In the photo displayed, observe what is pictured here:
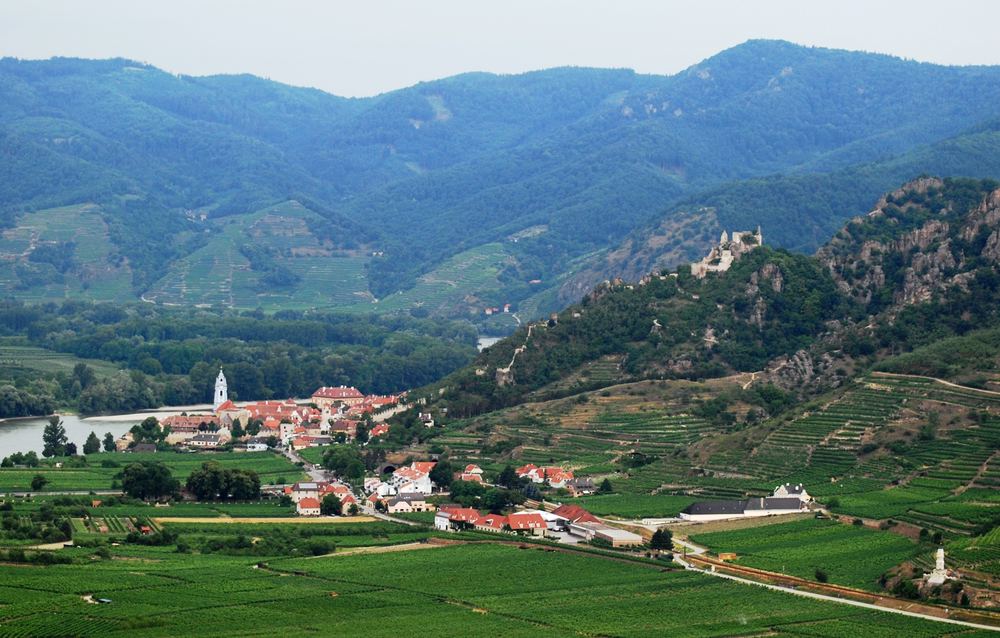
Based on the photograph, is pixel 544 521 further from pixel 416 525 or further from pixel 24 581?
pixel 24 581

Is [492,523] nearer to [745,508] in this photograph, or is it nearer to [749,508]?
[745,508]

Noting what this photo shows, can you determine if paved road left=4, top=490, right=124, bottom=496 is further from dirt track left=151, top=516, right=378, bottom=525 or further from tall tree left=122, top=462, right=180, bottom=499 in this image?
dirt track left=151, top=516, right=378, bottom=525

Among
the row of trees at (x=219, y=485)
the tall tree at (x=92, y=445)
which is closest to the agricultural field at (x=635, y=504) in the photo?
the row of trees at (x=219, y=485)

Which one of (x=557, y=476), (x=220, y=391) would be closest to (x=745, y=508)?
(x=557, y=476)

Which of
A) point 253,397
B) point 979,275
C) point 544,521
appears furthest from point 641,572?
point 253,397

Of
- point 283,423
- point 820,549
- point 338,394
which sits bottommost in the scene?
point 820,549

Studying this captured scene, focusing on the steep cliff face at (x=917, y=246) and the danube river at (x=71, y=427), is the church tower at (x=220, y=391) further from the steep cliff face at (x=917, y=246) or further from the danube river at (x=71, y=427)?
the steep cliff face at (x=917, y=246)

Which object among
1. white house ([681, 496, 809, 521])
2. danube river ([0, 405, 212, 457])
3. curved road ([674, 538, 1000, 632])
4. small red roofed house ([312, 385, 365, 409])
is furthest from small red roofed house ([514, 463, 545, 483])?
small red roofed house ([312, 385, 365, 409])
